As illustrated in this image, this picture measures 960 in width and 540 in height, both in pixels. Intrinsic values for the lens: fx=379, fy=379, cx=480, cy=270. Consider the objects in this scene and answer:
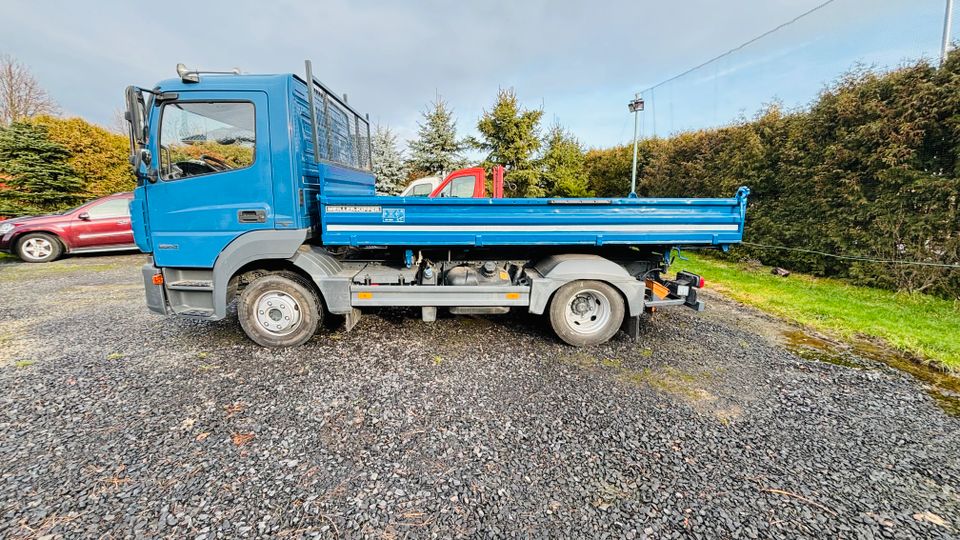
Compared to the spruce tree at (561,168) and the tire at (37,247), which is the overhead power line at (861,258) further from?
the tire at (37,247)

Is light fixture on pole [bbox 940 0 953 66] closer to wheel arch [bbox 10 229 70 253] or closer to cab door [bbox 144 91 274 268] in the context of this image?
cab door [bbox 144 91 274 268]

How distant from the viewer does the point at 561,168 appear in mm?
13195

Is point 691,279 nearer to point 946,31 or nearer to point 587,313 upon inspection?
point 587,313

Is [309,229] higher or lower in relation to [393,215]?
lower

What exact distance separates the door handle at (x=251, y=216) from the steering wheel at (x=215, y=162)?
43 centimetres

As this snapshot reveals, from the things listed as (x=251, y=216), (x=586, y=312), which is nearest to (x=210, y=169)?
(x=251, y=216)

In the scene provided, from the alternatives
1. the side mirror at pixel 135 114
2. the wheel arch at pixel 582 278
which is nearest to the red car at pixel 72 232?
the side mirror at pixel 135 114

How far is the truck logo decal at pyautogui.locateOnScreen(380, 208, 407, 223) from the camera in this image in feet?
11.5

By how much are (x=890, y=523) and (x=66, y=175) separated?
55.9 ft

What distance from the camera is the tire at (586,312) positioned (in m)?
3.80

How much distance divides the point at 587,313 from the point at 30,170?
15.1 m

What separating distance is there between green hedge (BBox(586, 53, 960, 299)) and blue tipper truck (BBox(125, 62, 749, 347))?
3936mm

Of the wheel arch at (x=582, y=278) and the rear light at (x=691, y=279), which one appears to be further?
the rear light at (x=691, y=279)

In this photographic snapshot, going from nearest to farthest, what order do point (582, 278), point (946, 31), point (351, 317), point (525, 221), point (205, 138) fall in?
1. point (205, 138)
2. point (525, 221)
3. point (582, 278)
4. point (351, 317)
5. point (946, 31)
